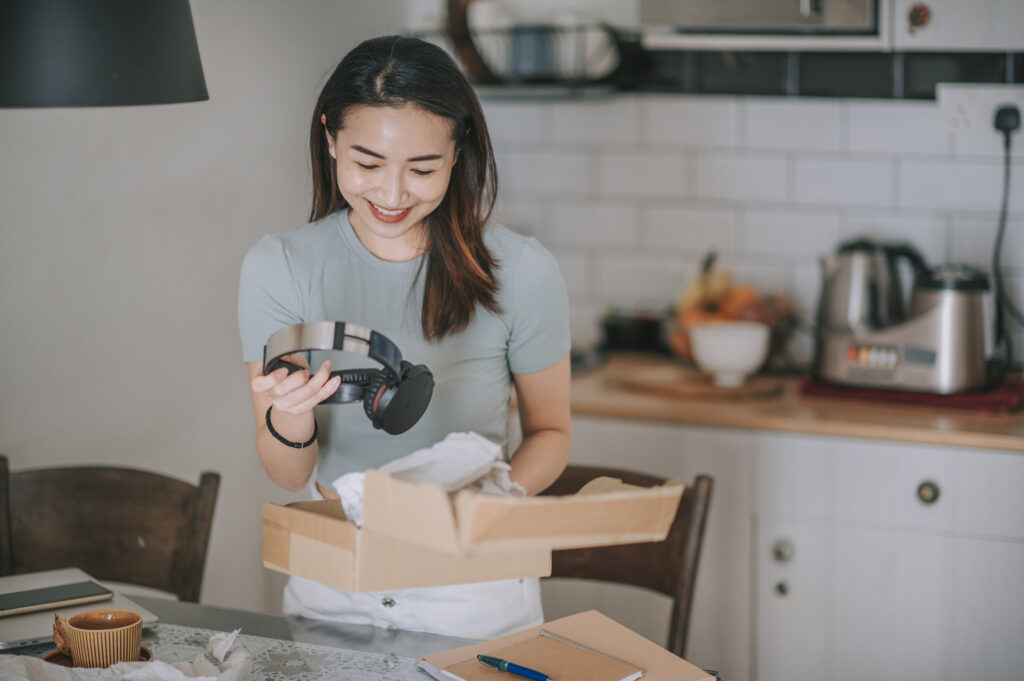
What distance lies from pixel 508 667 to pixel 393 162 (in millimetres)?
609

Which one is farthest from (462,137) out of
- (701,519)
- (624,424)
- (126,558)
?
(624,424)

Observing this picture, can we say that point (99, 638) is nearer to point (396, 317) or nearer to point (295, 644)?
point (295, 644)

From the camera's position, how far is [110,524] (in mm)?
1744

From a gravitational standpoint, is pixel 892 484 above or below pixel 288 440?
below

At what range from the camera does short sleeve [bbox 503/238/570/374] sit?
1.48 m

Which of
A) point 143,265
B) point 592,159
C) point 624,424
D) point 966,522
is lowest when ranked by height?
point 966,522

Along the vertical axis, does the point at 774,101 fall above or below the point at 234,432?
above

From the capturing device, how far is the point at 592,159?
112 inches

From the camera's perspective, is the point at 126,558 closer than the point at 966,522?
Yes

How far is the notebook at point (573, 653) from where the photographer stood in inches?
45.5

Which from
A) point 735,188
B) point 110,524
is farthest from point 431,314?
point 735,188

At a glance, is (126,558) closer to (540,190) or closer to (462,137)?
(462,137)

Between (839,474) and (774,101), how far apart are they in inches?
38.2

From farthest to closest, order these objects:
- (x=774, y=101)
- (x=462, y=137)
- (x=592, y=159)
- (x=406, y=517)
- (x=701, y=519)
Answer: (x=592, y=159), (x=774, y=101), (x=701, y=519), (x=462, y=137), (x=406, y=517)
